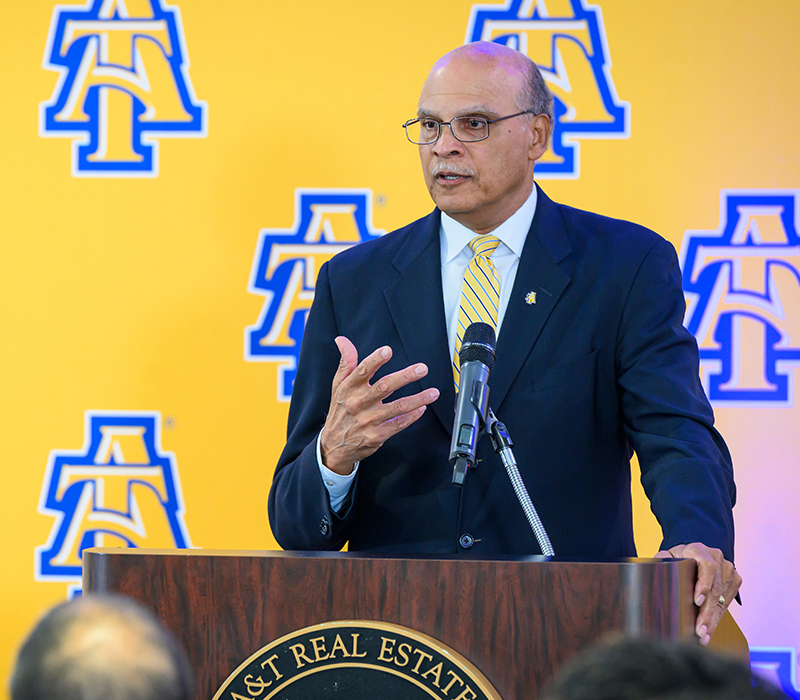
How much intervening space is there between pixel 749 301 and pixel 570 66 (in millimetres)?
829

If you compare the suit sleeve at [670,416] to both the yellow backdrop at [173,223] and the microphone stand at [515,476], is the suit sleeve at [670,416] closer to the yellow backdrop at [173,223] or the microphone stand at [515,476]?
the microphone stand at [515,476]

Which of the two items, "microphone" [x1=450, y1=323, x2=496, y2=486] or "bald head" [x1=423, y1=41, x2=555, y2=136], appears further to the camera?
"bald head" [x1=423, y1=41, x2=555, y2=136]

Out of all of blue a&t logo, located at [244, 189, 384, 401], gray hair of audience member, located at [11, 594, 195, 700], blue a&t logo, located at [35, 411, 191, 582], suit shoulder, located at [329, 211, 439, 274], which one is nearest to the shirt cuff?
suit shoulder, located at [329, 211, 439, 274]

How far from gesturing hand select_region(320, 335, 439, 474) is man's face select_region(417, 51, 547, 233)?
0.55 metres

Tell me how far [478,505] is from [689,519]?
0.40 m

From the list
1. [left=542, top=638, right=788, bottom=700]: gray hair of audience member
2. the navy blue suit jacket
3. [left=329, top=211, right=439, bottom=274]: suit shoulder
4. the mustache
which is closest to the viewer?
[left=542, top=638, right=788, bottom=700]: gray hair of audience member

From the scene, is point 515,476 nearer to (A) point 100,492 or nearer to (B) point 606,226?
(B) point 606,226

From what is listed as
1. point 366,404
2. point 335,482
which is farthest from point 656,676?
point 335,482

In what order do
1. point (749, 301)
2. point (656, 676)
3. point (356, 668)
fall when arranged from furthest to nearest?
point (749, 301)
point (356, 668)
point (656, 676)

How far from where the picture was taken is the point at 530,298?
1928 millimetres

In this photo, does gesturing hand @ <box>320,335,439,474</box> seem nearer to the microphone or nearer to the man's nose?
the microphone

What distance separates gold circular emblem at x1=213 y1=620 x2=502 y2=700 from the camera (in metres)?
1.23

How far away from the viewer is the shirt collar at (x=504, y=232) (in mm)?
2053

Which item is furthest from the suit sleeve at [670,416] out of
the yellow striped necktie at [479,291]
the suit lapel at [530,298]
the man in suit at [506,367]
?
the yellow striped necktie at [479,291]
